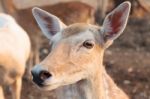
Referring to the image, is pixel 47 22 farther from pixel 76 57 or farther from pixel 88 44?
pixel 76 57

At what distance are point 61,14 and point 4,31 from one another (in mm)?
2413

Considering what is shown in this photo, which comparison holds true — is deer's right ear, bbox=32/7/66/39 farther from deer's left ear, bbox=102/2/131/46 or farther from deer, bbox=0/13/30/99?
deer, bbox=0/13/30/99

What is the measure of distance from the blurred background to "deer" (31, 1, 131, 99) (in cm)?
330

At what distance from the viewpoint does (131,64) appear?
9039 millimetres

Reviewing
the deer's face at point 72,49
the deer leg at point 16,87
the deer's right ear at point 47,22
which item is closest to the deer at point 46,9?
the deer leg at point 16,87

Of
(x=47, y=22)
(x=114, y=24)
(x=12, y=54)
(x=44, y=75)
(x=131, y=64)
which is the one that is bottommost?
(x=131, y=64)

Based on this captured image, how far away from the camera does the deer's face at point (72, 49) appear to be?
3.96 metres

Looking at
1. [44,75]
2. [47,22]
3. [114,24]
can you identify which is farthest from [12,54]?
[44,75]

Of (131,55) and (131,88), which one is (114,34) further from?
(131,55)

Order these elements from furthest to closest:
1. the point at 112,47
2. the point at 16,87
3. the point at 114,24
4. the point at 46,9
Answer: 1. the point at 112,47
2. the point at 46,9
3. the point at 16,87
4. the point at 114,24

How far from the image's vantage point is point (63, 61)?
4129 millimetres

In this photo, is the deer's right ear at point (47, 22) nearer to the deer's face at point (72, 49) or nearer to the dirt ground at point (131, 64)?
the deer's face at point (72, 49)

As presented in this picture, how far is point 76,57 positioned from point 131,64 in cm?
485

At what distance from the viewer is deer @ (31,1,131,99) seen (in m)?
4.00
